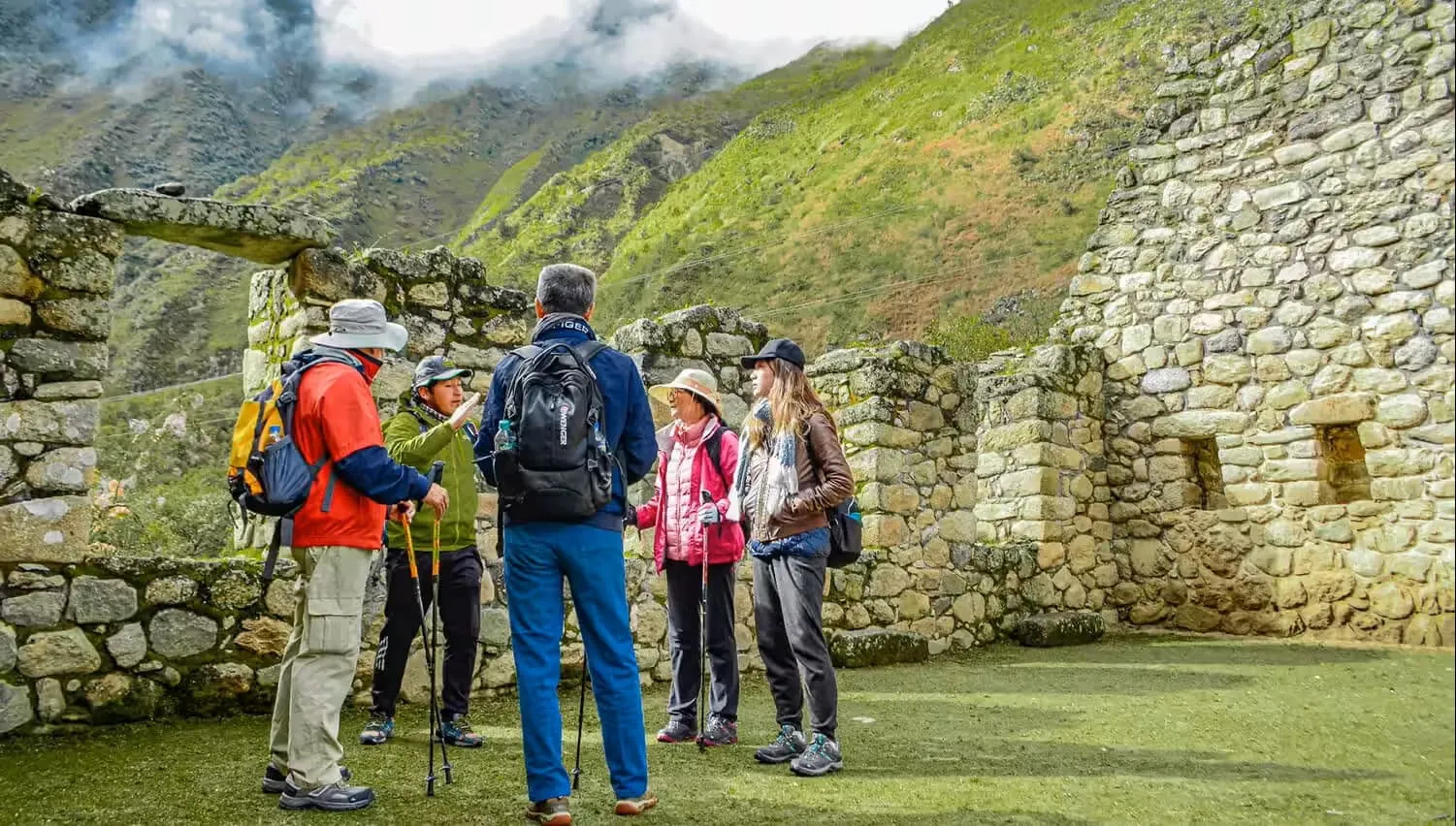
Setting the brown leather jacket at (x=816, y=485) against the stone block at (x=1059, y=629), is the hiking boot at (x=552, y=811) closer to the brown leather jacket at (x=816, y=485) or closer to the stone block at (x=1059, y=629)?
the brown leather jacket at (x=816, y=485)

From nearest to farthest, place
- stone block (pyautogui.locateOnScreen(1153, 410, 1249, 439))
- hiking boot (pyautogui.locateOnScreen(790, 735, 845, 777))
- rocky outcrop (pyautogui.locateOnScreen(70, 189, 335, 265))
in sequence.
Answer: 1. hiking boot (pyautogui.locateOnScreen(790, 735, 845, 777))
2. rocky outcrop (pyautogui.locateOnScreen(70, 189, 335, 265))
3. stone block (pyautogui.locateOnScreen(1153, 410, 1249, 439))

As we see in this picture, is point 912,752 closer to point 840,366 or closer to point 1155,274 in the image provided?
point 840,366

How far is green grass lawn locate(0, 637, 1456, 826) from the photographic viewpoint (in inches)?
110

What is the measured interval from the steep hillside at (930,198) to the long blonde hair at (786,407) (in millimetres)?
18037

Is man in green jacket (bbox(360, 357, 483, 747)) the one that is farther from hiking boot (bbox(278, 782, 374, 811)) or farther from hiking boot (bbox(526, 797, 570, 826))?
hiking boot (bbox(526, 797, 570, 826))

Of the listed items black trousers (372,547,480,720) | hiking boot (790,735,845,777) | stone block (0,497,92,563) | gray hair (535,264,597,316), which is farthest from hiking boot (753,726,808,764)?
stone block (0,497,92,563)

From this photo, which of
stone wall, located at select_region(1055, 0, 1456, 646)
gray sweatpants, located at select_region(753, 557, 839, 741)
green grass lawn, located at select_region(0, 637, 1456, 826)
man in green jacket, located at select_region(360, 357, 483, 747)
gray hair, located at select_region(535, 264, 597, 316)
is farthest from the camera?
stone wall, located at select_region(1055, 0, 1456, 646)

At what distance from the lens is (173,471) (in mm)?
14625

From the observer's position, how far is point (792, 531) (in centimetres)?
378

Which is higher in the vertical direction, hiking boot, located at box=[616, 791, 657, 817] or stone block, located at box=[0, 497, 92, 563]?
stone block, located at box=[0, 497, 92, 563]

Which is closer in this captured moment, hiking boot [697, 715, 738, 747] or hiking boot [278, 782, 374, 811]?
hiking boot [278, 782, 374, 811]

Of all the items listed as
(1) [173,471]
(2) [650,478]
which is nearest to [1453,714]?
(2) [650,478]

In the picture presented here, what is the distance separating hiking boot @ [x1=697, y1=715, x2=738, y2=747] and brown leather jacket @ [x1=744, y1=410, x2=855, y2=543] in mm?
878

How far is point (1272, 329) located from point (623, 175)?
117ft
